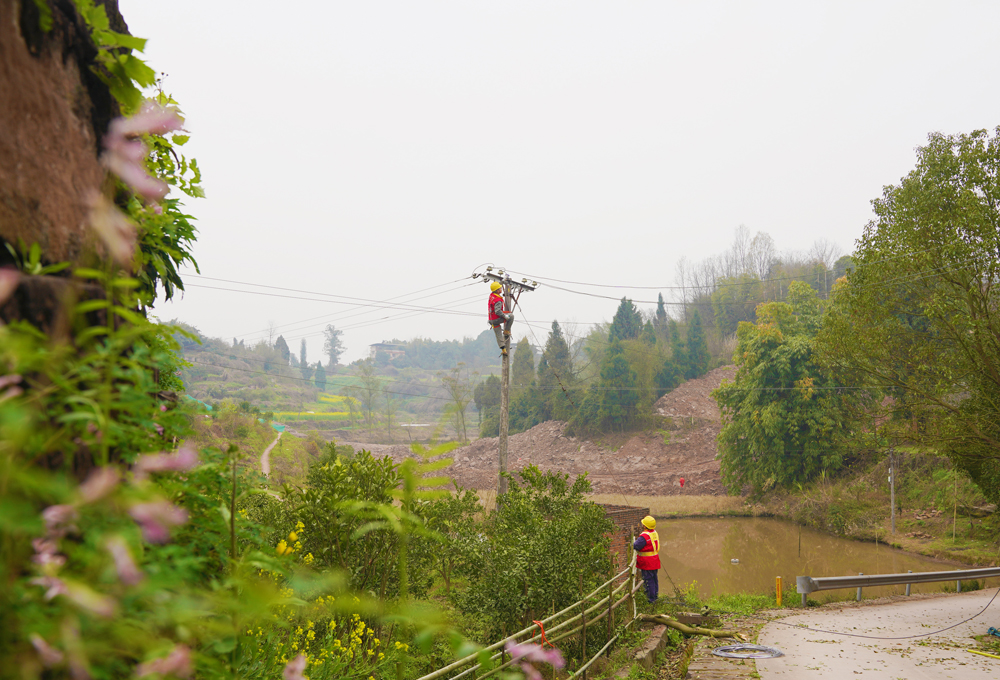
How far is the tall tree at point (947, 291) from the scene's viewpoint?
10961 mm

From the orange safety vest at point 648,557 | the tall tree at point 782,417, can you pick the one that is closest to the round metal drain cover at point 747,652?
the orange safety vest at point 648,557

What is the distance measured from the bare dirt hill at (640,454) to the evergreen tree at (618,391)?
6.36ft

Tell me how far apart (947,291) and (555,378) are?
4097 centimetres

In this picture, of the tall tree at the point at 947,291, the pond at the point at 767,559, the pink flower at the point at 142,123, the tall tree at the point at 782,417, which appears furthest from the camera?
the tall tree at the point at 782,417

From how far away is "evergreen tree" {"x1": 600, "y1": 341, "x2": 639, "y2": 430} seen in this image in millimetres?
49000

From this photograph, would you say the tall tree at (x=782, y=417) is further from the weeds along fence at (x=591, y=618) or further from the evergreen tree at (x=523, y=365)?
the evergreen tree at (x=523, y=365)

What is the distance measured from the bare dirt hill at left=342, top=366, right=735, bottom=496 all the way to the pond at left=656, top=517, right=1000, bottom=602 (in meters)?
11.4

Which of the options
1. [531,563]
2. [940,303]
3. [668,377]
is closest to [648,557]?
[531,563]

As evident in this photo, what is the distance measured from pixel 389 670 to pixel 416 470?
4.25 metres

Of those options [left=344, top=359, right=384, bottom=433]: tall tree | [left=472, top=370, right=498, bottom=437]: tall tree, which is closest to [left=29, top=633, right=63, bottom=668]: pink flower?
[left=344, top=359, right=384, bottom=433]: tall tree

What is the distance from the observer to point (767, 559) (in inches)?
802

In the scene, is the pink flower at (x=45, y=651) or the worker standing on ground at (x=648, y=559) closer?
the pink flower at (x=45, y=651)

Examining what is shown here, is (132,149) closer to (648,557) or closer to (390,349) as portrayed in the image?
(648,557)

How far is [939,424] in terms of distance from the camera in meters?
11.4
